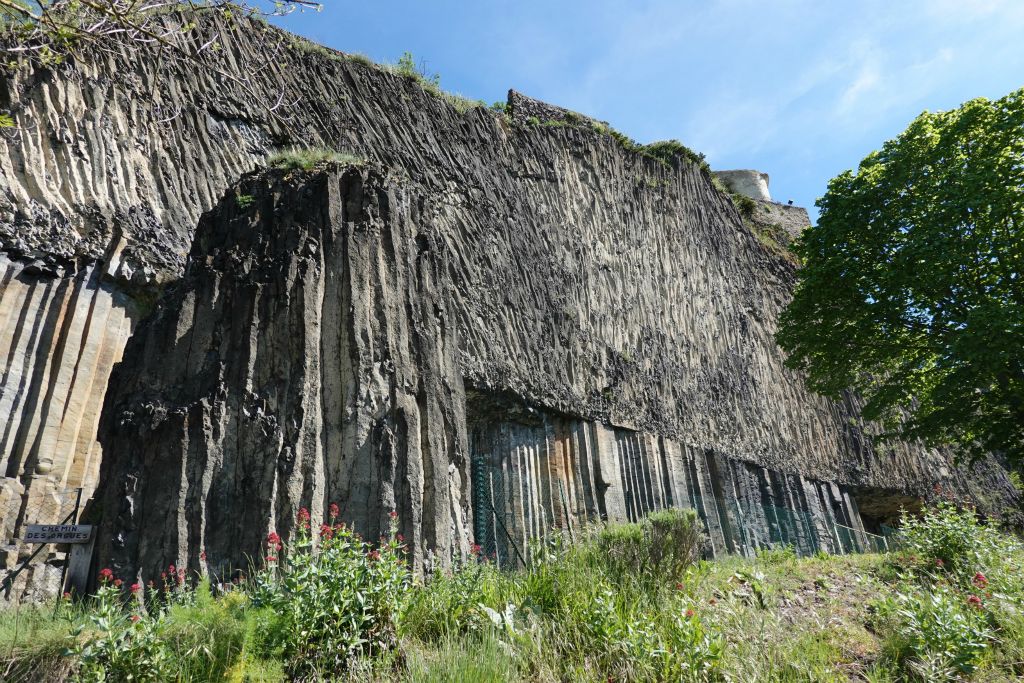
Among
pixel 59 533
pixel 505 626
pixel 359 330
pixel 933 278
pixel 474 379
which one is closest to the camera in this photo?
pixel 505 626

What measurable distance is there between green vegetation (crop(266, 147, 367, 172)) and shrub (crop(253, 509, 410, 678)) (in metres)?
5.48

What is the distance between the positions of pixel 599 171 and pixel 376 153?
7255 millimetres

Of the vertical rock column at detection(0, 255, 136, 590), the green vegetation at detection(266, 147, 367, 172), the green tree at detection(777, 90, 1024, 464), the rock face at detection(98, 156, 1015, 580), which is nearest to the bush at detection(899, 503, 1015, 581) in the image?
the green tree at detection(777, 90, 1024, 464)

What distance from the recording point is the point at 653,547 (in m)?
7.69

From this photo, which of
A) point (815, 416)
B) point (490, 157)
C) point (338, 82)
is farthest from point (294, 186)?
point (815, 416)

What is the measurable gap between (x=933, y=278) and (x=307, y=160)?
40.7ft

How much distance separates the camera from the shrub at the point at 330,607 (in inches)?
193

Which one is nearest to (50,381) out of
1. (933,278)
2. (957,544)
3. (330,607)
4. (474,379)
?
(474,379)

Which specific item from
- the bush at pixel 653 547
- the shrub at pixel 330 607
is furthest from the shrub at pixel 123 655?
the bush at pixel 653 547

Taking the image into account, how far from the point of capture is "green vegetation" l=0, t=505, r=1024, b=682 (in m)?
4.67

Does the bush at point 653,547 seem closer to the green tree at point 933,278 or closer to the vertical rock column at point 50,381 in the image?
the vertical rock column at point 50,381

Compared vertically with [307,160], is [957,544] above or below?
below

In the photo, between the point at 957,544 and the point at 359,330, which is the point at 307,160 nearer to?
the point at 359,330

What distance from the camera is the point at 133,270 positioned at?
10570mm
